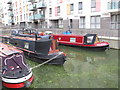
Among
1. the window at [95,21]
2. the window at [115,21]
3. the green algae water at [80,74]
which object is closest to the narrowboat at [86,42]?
the green algae water at [80,74]

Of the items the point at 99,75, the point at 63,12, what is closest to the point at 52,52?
the point at 99,75

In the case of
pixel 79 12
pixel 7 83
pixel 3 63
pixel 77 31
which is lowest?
pixel 7 83

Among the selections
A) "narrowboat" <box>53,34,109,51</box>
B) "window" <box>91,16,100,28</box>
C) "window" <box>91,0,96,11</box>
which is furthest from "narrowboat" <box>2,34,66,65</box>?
"window" <box>91,0,96,11</box>

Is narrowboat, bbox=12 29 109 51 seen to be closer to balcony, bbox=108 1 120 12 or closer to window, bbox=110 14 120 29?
window, bbox=110 14 120 29

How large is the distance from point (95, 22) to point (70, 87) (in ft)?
47.0

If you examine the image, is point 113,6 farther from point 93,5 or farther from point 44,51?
point 44,51

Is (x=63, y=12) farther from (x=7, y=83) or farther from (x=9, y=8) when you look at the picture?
(x=9, y=8)

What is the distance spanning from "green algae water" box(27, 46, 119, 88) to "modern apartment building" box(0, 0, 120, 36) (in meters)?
7.13

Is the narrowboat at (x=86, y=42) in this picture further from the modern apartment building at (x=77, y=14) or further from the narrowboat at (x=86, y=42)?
the modern apartment building at (x=77, y=14)

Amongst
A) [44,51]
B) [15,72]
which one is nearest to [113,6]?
[44,51]

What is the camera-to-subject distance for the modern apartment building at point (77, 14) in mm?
17928

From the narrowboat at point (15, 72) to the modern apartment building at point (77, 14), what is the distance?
1283 cm

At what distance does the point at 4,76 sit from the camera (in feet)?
21.1

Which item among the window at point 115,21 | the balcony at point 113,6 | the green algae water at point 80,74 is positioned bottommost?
the green algae water at point 80,74
